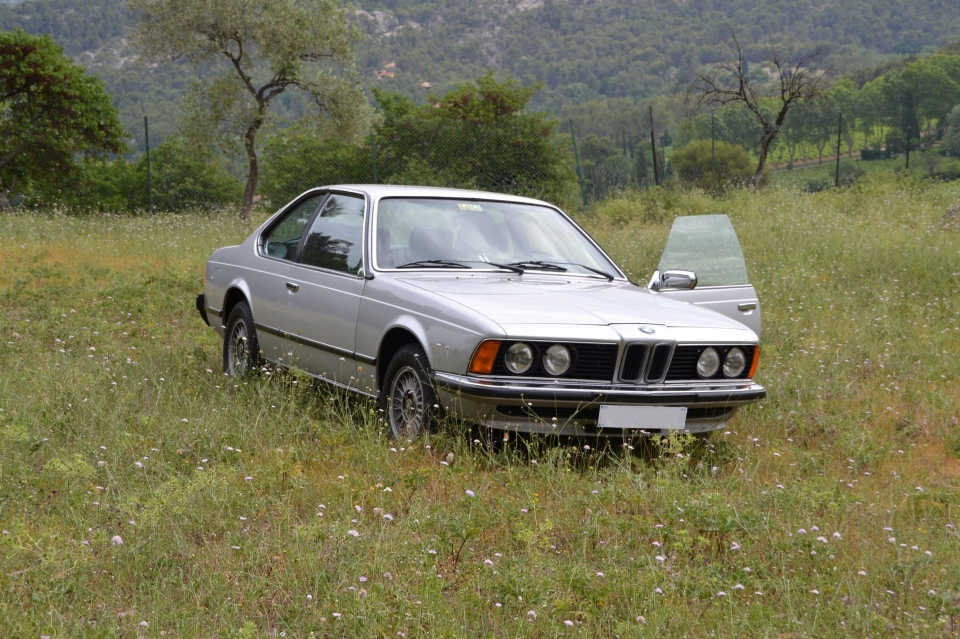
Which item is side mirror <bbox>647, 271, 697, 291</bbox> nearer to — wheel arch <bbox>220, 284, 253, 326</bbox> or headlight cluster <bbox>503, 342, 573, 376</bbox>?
headlight cluster <bbox>503, 342, 573, 376</bbox>

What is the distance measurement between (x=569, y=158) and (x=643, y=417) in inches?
829

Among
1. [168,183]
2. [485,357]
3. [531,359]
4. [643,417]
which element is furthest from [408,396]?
[168,183]

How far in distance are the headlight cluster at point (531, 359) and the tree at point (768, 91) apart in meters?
21.5

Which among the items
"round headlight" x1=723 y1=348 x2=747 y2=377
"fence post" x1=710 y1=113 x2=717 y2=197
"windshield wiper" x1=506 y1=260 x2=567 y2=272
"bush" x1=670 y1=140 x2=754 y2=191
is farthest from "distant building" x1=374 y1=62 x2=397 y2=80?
"round headlight" x1=723 y1=348 x2=747 y2=377

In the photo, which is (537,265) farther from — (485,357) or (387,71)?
(387,71)

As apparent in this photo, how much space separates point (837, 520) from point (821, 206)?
16589 mm

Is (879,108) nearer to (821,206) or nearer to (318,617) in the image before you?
(821,206)

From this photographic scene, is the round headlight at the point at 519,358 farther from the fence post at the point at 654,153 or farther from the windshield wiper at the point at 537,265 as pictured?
the fence post at the point at 654,153

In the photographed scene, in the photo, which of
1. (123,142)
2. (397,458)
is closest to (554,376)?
(397,458)

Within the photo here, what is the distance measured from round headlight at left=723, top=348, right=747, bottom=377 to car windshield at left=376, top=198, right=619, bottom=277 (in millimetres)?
1196

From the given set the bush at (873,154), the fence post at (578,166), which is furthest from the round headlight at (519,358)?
the bush at (873,154)

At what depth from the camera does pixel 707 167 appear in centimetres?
2630

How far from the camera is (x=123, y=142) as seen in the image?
2756 cm

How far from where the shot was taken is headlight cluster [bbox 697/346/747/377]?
5.32 m
